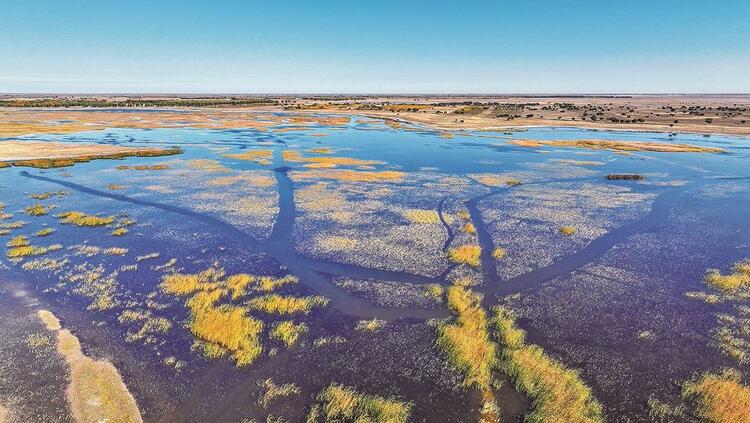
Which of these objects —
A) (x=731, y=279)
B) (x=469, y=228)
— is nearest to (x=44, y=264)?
(x=469, y=228)

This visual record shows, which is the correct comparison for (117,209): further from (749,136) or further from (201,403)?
(749,136)

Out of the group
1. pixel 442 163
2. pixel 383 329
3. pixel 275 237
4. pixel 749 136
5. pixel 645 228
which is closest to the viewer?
pixel 383 329

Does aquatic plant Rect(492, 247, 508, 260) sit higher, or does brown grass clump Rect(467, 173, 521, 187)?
brown grass clump Rect(467, 173, 521, 187)

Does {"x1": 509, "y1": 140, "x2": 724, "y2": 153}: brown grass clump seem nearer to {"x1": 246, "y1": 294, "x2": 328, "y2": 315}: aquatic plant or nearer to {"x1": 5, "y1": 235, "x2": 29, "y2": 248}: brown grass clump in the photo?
{"x1": 246, "y1": 294, "x2": 328, "y2": 315}: aquatic plant

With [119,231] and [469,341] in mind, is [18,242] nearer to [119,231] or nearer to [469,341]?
[119,231]

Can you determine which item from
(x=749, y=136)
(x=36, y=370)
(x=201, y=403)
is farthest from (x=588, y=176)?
(x=749, y=136)

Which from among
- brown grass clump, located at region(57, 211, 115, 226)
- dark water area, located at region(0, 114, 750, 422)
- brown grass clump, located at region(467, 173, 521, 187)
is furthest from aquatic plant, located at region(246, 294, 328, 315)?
brown grass clump, located at region(467, 173, 521, 187)

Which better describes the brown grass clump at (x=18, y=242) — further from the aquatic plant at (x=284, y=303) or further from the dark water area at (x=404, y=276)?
the aquatic plant at (x=284, y=303)
